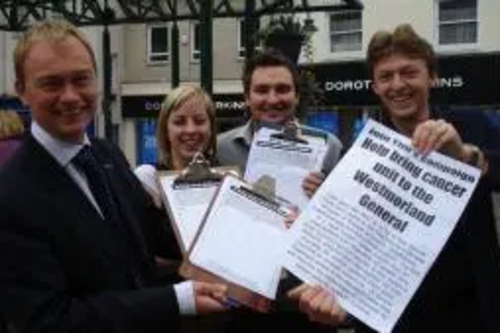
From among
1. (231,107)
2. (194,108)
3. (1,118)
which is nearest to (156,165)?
(194,108)

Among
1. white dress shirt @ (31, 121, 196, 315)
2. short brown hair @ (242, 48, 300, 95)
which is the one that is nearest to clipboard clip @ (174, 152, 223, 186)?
white dress shirt @ (31, 121, 196, 315)

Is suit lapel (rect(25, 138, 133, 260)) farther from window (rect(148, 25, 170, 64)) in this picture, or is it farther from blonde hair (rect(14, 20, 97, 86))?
window (rect(148, 25, 170, 64))

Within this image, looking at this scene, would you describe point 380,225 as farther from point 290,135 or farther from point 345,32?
point 345,32

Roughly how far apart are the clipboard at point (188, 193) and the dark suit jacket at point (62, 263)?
0.33 metres

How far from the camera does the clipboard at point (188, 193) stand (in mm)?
2955

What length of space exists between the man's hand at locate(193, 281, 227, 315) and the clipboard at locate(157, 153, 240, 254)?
0.33m

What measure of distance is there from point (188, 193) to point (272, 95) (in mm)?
847

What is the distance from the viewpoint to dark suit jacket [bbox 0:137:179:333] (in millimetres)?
2371

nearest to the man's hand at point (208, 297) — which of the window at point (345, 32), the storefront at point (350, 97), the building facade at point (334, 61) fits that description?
the building facade at point (334, 61)

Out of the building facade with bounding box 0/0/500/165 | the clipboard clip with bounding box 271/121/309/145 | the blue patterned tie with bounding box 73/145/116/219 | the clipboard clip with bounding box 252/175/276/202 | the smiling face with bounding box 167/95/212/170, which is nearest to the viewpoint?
the blue patterned tie with bounding box 73/145/116/219

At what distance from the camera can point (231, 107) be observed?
25.8m

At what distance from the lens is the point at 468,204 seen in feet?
9.46

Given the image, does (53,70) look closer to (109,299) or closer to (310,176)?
(109,299)

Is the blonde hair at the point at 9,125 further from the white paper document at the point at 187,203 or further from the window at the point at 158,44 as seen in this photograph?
the window at the point at 158,44
